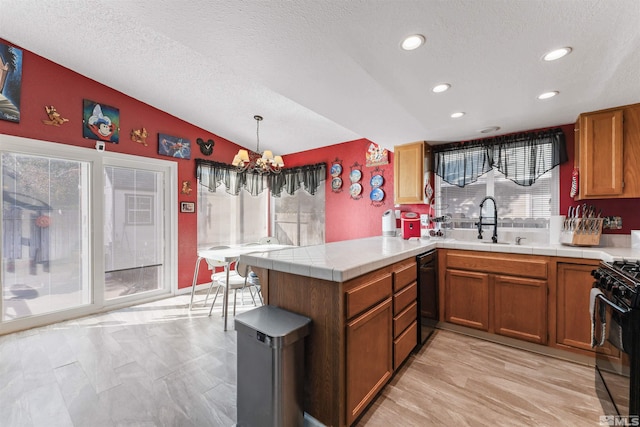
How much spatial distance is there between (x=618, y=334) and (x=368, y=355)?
4.76ft

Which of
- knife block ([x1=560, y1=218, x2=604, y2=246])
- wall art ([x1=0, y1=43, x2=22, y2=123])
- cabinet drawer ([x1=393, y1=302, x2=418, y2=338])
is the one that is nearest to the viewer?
cabinet drawer ([x1=393, y1=302, x2=418, y2=338])

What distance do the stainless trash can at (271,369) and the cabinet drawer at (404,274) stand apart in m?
0.77

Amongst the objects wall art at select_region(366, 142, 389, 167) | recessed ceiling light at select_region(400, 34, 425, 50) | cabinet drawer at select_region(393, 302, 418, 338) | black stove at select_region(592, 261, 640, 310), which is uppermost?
recessed ceiling light at select_region(400, 34, 425, 50)

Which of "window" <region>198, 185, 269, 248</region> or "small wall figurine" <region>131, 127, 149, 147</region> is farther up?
"small wall figurine" <region>131, 127, 149, 147</region>

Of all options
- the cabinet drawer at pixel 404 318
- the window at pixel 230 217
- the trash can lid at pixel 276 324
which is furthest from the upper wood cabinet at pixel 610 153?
the window at pixel 230 217

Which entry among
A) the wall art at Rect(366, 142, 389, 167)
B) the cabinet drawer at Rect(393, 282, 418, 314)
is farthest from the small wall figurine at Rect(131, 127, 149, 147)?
the cabinet drawer at Rect(393, 282, 418, 314)

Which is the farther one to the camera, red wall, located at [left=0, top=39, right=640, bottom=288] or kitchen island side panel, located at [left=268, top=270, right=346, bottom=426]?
red wall, located at [left=0, top=39, right=640, bottom=288]

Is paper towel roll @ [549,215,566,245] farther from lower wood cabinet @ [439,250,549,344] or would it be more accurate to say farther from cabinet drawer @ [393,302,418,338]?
cabinet drawer @ [393,302,418,338]

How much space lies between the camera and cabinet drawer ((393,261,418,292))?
1.93 m

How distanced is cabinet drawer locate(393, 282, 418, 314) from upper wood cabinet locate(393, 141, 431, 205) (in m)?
1.39

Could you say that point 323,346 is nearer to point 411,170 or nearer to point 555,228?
point 411,170

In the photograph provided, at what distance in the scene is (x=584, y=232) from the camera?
2410 millimetres

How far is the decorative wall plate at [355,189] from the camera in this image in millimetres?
4293

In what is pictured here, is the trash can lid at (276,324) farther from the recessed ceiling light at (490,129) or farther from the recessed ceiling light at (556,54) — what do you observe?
the recessed ceiling light at (490,129)
